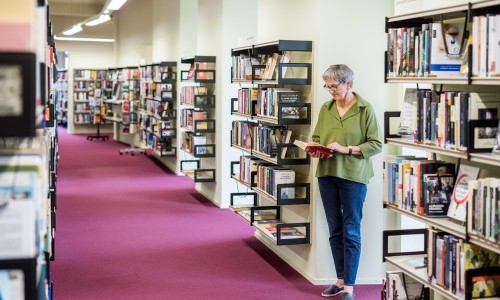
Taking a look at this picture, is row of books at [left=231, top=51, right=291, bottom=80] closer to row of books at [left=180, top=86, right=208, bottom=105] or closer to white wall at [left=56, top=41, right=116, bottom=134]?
row of books at [left=180, top=86, right=208, bottom=105]

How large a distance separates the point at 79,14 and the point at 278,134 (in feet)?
51.0

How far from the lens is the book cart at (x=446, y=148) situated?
324 cm

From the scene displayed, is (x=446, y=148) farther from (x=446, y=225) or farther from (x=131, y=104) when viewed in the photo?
(x=131, y=104)

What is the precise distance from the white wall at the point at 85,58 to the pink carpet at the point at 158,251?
35.0 ft

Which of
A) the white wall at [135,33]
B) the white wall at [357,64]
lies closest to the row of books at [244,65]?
the white wall at [357,64]

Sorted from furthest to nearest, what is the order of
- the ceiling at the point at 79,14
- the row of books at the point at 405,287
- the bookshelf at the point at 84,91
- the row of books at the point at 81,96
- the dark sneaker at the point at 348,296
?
the row of books at the point at 81,96, the bookshelf at the point at 84,91, the ceiling at the point at 79,14, the dark sneaker at the point at 348,296, the row of books at the point at 405,287

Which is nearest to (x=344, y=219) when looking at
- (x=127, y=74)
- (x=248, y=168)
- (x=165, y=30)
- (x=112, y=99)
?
(x=248, y=168)

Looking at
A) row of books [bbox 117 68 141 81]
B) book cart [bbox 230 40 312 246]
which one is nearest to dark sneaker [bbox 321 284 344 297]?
book cart [bbox 230 40 312 246]

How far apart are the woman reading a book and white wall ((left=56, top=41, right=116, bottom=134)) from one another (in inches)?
677

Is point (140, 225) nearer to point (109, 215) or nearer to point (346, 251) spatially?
point (109, 215)

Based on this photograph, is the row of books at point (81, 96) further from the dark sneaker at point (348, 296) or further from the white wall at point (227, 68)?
the dark sneaker at point (348, 296)

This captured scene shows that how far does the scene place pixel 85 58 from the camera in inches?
859

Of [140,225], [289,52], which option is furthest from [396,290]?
[140,225]

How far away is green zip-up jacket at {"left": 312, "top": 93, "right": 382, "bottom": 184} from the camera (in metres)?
4.89
